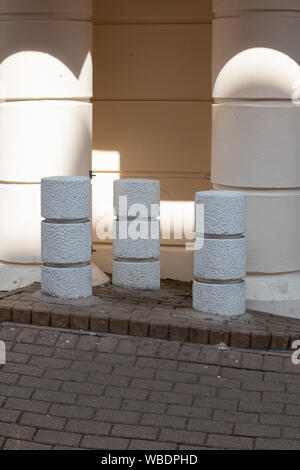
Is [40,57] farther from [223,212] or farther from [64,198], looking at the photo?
[223,212]

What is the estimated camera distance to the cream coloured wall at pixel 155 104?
8.48 metres

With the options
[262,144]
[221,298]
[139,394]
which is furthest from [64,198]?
[139,394]

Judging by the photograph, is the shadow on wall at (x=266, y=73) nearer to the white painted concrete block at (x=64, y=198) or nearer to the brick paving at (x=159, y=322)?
the white painted concrete block at (x=64, y=198)

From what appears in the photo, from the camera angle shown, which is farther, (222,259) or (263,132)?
(263,132)

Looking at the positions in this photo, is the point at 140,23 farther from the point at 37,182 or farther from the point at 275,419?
the point at 275,419

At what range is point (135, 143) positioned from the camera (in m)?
8.67

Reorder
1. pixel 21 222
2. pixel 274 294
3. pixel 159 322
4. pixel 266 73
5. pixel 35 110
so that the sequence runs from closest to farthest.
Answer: pixel 159 322 < pixel 266 73 < pixel 274 294 < pixel 35 110 < pixel 21 222

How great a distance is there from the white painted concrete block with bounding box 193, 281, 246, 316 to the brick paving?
0.27 feet

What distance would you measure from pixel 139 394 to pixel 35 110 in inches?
109

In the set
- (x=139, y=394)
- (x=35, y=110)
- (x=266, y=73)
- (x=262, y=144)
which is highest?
(x=266, y=73)

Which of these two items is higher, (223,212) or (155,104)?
(155,104)

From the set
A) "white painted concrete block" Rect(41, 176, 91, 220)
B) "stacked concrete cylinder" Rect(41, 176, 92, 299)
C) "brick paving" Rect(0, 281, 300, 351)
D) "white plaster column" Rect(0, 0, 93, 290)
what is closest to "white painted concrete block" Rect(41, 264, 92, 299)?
"stacked concrete cylinder" Rect(41, 176, 92, 299)

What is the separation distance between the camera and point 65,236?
6.97 meters
